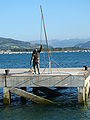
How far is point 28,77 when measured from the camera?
23938 millimetres

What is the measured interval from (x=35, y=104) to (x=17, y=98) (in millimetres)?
3623

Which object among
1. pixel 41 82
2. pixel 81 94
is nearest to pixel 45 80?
pixel 41 82

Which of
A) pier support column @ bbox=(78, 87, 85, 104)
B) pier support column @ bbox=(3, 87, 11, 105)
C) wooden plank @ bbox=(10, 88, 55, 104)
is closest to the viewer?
pier support column @ bbox=(78, 87, 85, 104)

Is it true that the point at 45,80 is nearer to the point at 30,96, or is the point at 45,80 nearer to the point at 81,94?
the point at 30,96

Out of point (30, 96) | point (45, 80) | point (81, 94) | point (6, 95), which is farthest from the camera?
point (6, 95)

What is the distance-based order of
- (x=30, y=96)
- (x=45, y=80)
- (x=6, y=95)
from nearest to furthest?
(x=45, y=80) < (x=30, y=96) < (x=6, y=95)

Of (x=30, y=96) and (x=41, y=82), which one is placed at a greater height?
(x=41, y=82)

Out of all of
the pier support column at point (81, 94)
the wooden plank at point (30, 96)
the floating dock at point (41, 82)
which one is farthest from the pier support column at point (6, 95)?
the pier support column at point (81, 94)

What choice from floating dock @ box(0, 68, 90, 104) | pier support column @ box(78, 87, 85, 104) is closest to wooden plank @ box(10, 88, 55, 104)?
floating dock @ box(0, 68, 90, 104)

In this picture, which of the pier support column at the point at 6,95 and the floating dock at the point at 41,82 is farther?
the pier support column at the point at 6,95

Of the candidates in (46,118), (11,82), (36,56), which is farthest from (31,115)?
(36,56)

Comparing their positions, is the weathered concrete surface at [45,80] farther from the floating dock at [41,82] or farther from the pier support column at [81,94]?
the pier support column at [81,94]

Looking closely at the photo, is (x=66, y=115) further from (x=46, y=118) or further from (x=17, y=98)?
(x=17, y=98)

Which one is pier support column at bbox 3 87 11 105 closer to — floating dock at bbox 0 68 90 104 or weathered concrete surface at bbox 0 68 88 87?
floating dock at bbox 0 68 90 104
